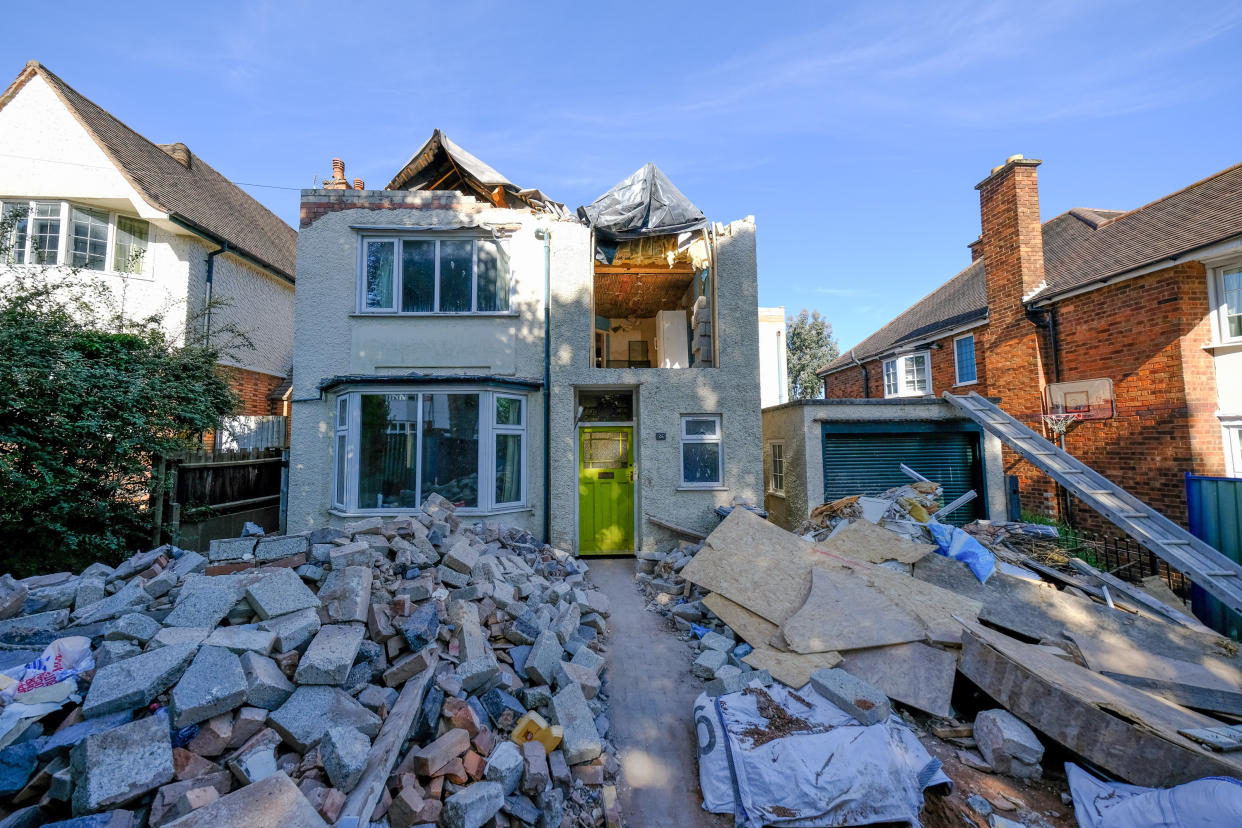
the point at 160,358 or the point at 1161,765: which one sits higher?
the point at 160,358

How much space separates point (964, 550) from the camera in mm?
5793

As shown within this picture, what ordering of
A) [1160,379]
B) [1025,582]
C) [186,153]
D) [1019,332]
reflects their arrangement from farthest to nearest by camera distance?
1. [186,153]
2. [1019,332]
3. [1160,379]
4. [1025,582]

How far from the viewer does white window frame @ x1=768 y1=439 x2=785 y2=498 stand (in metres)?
9.77

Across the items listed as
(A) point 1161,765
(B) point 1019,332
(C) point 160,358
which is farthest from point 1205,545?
(C) point 160,358

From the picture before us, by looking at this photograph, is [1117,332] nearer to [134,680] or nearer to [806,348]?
[134,680]

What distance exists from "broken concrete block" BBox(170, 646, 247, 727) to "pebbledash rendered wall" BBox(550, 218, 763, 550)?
555 cm

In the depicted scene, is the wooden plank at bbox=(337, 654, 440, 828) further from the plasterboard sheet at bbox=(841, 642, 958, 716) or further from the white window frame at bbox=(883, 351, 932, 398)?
the white window frame at bbox=(883, 351, 932, 398)

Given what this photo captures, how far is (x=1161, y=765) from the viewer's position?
2.94 m

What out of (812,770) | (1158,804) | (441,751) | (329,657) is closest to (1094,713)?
(1158,804)

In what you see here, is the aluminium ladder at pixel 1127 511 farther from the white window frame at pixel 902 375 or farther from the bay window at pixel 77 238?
A: the bay window at pixel 77 238

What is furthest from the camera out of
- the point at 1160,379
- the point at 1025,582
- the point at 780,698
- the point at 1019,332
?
the point at 1019,332

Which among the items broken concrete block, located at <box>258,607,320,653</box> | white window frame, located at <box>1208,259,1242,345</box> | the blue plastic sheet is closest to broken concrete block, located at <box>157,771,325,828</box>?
broken concrete block, located at <box>258,607,320,653</box>

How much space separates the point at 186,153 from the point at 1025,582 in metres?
20.3

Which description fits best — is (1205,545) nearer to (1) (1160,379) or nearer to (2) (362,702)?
(1) (1160,379)
